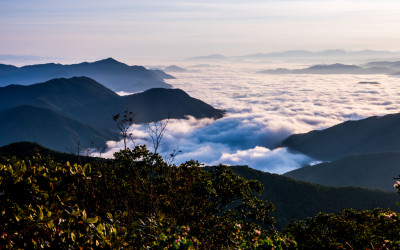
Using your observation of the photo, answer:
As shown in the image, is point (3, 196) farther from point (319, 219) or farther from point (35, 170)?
point (319, 219)

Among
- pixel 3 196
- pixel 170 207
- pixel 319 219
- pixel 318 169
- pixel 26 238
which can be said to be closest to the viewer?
pixel 26 238

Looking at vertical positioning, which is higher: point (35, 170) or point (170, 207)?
point (35, 170)

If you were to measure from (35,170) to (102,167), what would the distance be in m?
20.2

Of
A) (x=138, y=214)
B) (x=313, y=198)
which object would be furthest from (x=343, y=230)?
(x=313, y=198)

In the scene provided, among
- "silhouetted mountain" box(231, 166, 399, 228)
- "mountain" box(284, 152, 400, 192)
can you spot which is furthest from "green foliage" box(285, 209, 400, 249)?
"mountain" box(284, 152, 400, 192)

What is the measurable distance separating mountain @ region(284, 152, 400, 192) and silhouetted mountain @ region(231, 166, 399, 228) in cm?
6862

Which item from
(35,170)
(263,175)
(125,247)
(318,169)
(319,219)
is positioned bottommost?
(318,169)

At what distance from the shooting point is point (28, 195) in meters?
9.80

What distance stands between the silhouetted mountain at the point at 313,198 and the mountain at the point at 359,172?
225ft

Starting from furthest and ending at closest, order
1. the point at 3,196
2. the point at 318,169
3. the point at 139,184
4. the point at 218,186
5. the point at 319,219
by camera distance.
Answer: the point at 318,169
the point at 319,219
the point at 218,186
the point at 139,184
the point at 3,196

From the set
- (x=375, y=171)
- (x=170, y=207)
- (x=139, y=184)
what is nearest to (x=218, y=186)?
(x=170, y=207)

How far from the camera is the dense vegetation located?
30.0ft

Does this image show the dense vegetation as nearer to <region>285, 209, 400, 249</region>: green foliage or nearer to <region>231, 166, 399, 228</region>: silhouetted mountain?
<region>285, 209, 400, 249</region>: green foliage

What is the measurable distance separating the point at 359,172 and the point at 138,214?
19159cm
